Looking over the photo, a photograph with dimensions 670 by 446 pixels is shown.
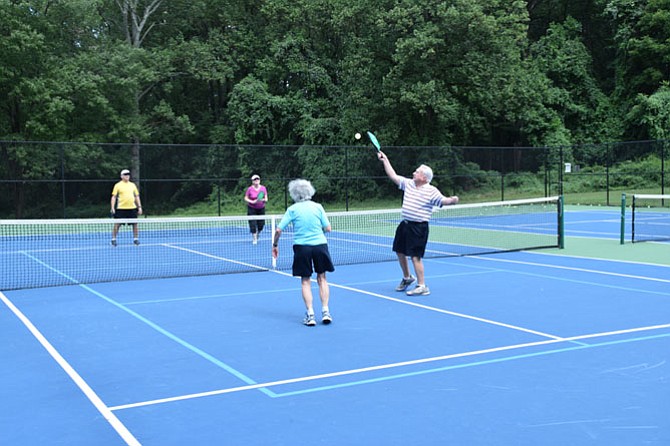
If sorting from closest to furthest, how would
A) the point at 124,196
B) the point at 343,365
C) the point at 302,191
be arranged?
1. the point at 343,365
2. the point at 302,191
3. the point at 124,196

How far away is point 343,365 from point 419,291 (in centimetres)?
379

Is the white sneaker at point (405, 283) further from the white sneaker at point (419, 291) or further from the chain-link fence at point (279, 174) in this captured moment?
the chain-link fence at point (279, 174)

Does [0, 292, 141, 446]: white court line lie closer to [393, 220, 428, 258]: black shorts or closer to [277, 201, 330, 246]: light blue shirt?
→ [277, 201, 330, 246]: light blue shirt

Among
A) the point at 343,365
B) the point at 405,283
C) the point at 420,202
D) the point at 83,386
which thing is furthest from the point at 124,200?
the point at 343,365

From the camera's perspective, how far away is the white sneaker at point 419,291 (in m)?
10.0

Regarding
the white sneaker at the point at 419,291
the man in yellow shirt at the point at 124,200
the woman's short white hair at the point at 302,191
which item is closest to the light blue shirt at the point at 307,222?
the woman's short white hair at the point at 302,191

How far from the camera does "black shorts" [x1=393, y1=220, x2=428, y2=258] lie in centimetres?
995

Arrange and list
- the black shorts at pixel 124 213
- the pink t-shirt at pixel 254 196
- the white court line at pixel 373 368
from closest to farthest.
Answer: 1. the white court line at pixel 373 368
2. the black shorts at pixel 124 213
3. the pink t-shirt at pixel 254 196

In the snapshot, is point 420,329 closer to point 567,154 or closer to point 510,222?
point 510,222

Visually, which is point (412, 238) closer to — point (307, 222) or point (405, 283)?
point (405, 283)

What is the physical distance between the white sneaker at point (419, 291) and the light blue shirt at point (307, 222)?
2251 mm

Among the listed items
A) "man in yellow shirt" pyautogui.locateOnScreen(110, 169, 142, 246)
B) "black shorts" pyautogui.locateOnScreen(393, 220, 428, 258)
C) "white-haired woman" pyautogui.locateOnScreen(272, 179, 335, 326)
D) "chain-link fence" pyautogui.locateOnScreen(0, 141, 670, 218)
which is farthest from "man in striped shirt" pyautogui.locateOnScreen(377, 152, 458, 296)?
"chain-link fence" pyautogui.locateOnScreen(0, 141, 670, 218)

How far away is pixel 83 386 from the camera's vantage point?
19.2 ft

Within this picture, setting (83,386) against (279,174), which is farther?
(279,174)
